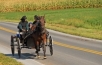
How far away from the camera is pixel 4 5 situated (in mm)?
71562

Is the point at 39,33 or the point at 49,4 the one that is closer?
the point at 39,33

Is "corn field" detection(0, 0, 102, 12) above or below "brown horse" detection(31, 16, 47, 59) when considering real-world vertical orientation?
below

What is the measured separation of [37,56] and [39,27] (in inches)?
81.2

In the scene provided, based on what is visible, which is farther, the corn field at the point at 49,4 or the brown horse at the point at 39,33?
the corn field at the point at 49,4

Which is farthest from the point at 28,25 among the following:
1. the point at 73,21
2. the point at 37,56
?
the point at 73,21

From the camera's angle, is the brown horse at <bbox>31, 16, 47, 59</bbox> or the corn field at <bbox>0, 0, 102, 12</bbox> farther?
the corn field at <bbox>0, 0, 102, 12</bbox>

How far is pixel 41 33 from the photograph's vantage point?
51.2 ft

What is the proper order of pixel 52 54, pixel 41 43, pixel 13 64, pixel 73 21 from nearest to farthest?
1. pixel 13 64
2. pixel 41 43
3. pixel 52 54
4. pixel 73 21

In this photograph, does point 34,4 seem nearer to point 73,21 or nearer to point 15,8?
point 15,8

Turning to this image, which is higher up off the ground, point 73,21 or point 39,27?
point 39,27

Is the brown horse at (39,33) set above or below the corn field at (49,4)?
above

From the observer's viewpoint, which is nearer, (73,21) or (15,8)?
(73,21)

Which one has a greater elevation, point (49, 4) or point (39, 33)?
point (39, 33)

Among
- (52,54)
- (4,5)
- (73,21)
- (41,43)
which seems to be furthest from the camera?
(4,5)
